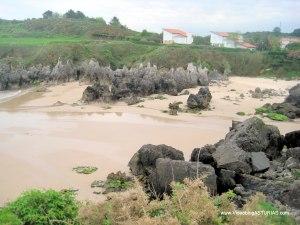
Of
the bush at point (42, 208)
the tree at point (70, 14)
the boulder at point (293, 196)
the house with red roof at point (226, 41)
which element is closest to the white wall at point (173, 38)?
the house with red roof at point (226, 41)

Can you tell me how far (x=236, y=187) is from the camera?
13.9 m

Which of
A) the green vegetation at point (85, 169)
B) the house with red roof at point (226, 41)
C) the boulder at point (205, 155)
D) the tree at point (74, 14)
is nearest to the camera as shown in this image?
the boulder at point (205, 155)

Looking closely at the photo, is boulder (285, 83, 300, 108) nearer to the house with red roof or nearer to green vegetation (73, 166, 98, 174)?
green vegetation (73, 166, 98, 174)

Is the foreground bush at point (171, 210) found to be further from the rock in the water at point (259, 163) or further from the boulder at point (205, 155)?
the rock in the water at point (259, 163)

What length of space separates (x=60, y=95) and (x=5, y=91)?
916 cm

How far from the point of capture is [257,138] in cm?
1775

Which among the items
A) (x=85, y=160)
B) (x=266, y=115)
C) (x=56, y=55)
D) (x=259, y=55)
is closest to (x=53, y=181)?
(x=85, y=160)

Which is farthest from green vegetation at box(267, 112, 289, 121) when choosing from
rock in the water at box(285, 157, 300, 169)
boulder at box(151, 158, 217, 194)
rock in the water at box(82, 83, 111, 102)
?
boulder at box(151, 158, 217, 194)

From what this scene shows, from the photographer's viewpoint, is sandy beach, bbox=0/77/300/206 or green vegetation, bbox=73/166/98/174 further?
green vegetation, bbox=73/166/98/174

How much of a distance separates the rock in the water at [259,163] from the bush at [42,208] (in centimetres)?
699

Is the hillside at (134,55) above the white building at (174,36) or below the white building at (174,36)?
below

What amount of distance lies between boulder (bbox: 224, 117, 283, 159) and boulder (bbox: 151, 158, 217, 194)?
4.36 meters

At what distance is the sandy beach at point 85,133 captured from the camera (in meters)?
17.1

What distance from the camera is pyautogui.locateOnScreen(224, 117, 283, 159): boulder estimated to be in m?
17.4
